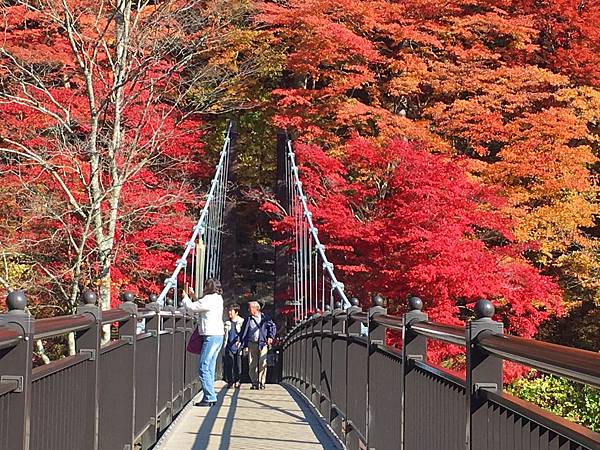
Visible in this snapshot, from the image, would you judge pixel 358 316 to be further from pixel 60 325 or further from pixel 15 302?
pixel 15 302

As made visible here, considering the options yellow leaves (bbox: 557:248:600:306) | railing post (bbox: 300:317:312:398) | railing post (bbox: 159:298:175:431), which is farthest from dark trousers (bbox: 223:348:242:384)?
railing post (bbox: 159:298:175:431)

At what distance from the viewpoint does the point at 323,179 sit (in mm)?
22219

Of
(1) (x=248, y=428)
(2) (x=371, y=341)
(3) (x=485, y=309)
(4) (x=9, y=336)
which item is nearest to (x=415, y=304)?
(2) (x=371, y=341)

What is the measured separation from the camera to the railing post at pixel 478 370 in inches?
133

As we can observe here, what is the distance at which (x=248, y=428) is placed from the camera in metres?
9.02

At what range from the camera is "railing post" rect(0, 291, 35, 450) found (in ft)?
10.2

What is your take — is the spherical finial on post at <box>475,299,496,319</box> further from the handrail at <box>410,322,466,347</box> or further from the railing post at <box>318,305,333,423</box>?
the railing post at <box>318,305,333,423</box>

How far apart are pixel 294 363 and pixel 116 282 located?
12.5 feet

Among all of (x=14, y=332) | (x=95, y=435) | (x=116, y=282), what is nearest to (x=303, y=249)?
(x=116, y=282)

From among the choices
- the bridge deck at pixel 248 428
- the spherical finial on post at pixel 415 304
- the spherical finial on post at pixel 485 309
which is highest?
the spherical finial on post at pixel 485 309

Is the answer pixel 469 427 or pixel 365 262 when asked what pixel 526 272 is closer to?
pixel 365 262

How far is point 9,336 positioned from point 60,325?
2.91 ft

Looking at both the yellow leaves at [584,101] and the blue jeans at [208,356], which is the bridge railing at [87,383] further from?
the yellow leaves at [584,101]

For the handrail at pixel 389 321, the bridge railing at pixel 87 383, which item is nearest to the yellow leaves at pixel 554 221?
the bridge railing at pixel 87 383
